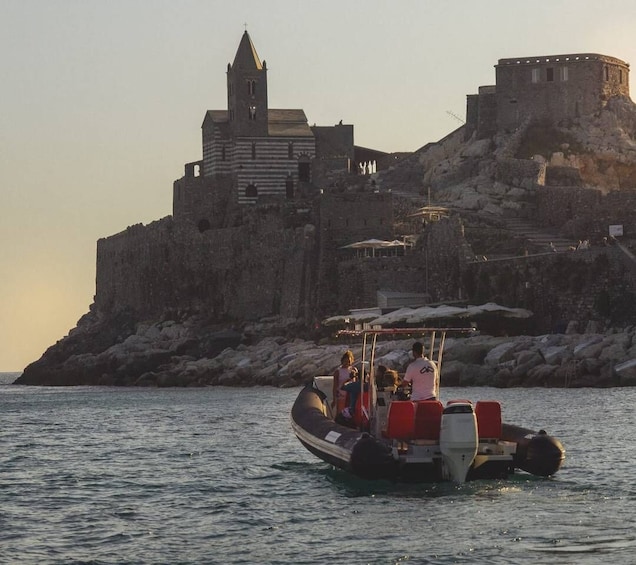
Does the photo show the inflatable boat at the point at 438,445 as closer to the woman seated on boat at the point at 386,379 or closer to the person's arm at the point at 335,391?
the woman seated on boat at the point at 386,379

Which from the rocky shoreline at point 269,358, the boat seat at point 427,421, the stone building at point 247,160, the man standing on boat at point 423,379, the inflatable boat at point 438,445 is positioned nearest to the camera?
the inflatable boat at point 438,445

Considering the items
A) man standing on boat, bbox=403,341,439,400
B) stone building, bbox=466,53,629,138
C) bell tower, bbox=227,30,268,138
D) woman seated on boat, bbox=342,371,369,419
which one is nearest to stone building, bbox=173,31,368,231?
bell tower, bbox=227,30,268,138

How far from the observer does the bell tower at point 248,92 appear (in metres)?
86.5

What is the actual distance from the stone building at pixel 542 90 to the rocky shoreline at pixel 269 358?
19.0 metres

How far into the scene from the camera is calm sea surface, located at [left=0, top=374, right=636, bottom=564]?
21.9 m

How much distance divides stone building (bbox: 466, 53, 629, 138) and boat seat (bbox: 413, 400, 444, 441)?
62.0 meters

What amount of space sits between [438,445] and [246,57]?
62248 mm

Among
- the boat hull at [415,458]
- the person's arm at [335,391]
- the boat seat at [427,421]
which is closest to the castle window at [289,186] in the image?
the person's arm at [335,391]

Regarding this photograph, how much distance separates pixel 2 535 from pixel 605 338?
35496 millimetres

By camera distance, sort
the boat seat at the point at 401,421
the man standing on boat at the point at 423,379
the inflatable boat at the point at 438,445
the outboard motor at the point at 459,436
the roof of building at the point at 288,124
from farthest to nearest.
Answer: the roof of building at the point at 288,124, the man standing on boat at the point at 423,379, the boat seat at the point at 401,421, the inflatable boat at the point at 438,445, the outboard motor at the point at 459,436

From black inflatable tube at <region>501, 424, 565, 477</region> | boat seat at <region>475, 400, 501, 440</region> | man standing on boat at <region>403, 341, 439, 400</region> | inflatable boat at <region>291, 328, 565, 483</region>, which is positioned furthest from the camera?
man standing on boat at <region>403, 341, 439, 400</region>

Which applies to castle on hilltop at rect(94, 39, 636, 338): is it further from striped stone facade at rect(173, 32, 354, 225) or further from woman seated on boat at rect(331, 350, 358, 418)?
woman seated on boat at rect(331, 350, 358, 418)

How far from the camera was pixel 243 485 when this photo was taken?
2892 centimetres

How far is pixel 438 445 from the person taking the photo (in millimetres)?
26203
